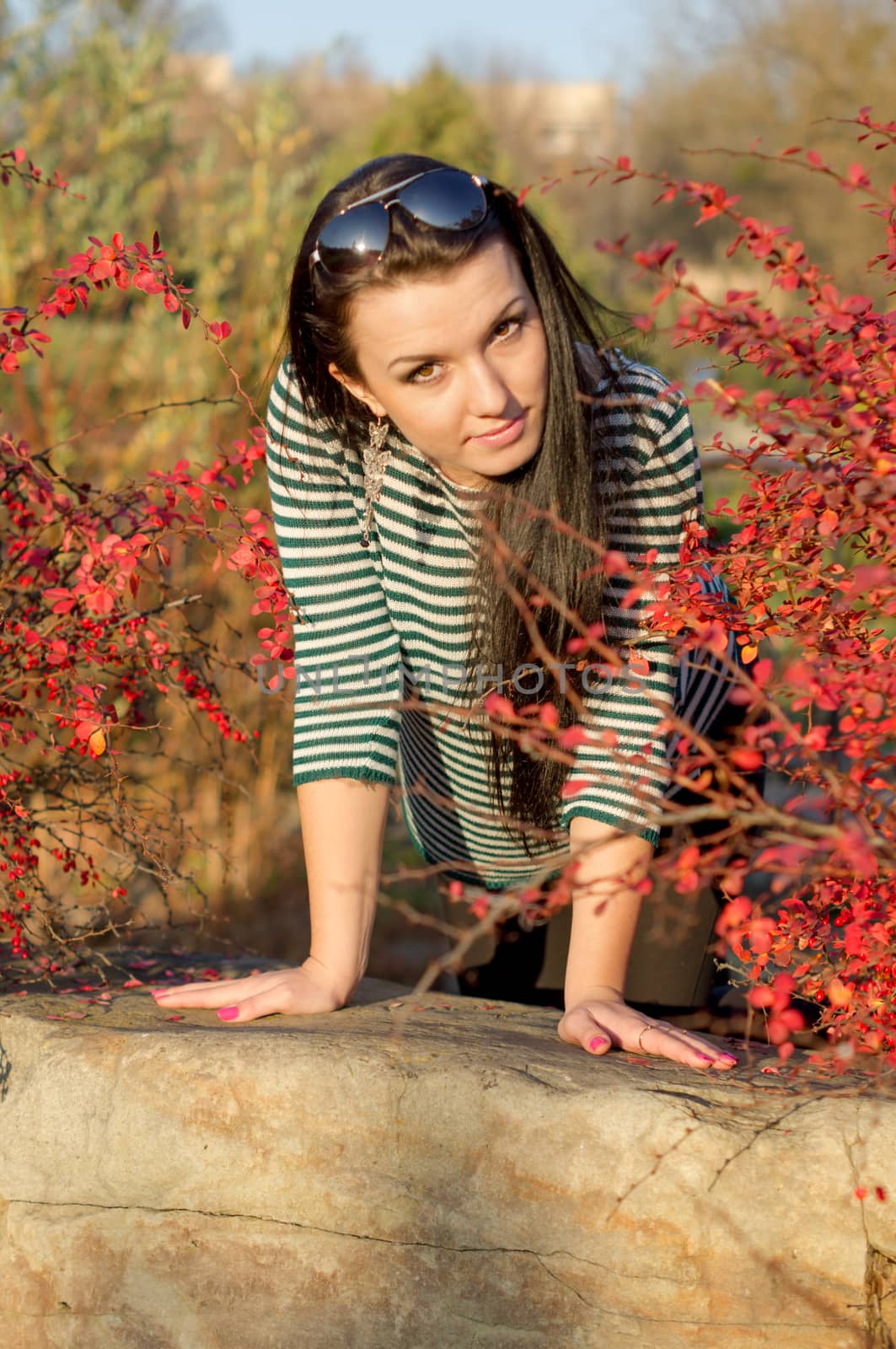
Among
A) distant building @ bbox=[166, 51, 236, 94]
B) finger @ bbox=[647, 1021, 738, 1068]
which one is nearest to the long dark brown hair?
finger @ bbox=[647, 1021, 738, 1068]

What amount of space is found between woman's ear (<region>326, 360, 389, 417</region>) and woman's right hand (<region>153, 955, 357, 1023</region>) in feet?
2.66

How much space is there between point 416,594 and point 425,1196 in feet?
2.94

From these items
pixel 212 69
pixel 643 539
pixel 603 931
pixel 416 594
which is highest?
pixel 212 69

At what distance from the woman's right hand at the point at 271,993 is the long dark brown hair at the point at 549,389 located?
1.18 ft

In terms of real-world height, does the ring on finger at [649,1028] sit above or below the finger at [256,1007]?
above

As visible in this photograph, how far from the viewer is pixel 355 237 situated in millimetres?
1663

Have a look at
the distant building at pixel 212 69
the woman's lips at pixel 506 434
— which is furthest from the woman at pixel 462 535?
the distant building at pixel 212 69

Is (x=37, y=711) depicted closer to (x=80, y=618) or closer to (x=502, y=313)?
(x=80, y=618)

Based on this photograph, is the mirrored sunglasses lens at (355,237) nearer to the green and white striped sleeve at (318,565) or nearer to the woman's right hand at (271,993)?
the green and white striped sleeve at (318,565)

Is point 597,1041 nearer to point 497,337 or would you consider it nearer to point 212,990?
point 212,990

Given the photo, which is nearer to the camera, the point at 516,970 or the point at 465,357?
the point at 465,357

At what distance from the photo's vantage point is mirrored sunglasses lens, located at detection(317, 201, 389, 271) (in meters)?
1.65

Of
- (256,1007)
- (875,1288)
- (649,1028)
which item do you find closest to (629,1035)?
(649,1028)

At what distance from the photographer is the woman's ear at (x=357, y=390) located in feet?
6.06
